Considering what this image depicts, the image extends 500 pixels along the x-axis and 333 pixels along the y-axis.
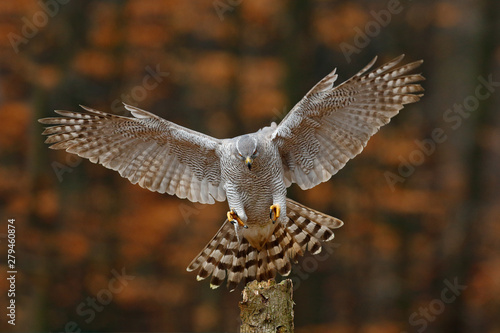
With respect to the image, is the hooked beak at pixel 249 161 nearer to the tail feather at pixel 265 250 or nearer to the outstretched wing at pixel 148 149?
the outstretched wing at pixel 148 149

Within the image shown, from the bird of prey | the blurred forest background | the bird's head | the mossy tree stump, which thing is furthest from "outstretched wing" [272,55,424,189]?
the blurred forest background

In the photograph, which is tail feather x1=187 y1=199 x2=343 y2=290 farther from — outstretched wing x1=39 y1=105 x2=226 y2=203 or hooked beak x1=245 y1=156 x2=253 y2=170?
hooked beak x1=245 y1=156 x2=253 y2=170

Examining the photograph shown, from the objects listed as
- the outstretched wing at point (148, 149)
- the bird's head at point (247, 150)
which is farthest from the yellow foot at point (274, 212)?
the outstretched wing at point (148, 149)

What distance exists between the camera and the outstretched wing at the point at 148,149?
5211mm

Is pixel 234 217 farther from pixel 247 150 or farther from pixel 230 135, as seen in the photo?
pixel 230 135

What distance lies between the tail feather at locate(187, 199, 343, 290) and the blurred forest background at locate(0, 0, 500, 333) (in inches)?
167

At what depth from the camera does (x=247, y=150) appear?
4820 millimetres

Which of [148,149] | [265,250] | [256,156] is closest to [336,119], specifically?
[256,156]

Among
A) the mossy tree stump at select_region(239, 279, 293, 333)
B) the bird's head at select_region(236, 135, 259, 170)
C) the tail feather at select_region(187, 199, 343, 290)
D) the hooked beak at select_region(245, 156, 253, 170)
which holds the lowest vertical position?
the mossy tree stump at select_region(239, 279, 293, 333)

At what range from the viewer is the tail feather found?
5375 mm

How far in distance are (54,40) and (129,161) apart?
5538 millimetres

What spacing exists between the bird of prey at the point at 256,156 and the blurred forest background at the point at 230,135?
172 inches

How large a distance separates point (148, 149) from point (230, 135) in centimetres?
529

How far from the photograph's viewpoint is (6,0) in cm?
1016
